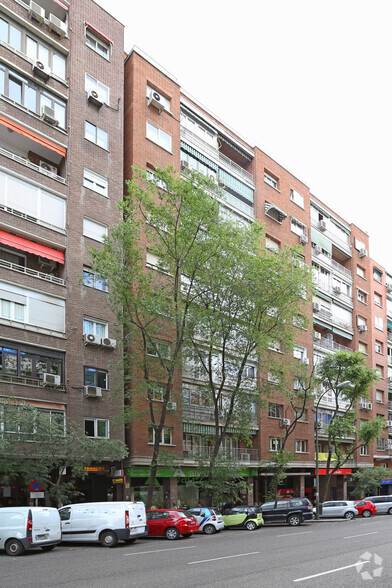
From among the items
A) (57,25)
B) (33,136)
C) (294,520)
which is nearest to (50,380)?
(33,136)

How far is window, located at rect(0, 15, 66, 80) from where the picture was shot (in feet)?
101

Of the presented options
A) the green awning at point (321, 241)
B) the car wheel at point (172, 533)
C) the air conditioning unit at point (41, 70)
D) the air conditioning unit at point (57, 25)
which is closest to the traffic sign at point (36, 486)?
the car wheel at point (172, 533)

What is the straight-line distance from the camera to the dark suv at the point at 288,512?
115 ft

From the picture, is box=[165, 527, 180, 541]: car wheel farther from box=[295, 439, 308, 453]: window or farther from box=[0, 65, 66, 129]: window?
box=[295, 439, 308, 453]: window

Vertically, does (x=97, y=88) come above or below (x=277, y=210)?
above

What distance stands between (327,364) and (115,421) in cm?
1982

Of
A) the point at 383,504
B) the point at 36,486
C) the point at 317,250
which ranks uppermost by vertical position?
the point at 317,250

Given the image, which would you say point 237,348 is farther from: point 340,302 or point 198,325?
point 340,302

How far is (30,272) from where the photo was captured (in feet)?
98.5

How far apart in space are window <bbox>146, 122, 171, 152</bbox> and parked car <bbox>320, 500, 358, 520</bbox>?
978 inches

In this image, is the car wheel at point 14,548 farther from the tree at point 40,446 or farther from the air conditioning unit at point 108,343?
the air conditioning unit at point 108,343

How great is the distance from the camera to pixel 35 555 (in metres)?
19.4

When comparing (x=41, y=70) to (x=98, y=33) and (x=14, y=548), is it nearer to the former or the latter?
(x=98, y=33)

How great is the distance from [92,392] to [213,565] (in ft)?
53.1
